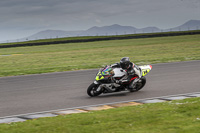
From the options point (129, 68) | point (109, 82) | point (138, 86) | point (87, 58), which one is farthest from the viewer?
point (87, 58)

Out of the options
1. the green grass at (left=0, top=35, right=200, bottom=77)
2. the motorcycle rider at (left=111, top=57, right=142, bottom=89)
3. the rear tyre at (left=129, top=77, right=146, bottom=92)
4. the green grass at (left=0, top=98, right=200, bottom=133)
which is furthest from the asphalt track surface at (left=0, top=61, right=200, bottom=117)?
the green grass at (left=0, top=35, right=200, bottom=77)

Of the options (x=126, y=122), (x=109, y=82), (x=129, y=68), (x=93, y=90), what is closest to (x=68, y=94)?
(x=93, y=90)

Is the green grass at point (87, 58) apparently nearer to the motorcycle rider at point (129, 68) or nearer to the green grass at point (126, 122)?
the motorcycle rider at point (129, 68)

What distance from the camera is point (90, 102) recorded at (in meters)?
10.5

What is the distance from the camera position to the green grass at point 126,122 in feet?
21.1

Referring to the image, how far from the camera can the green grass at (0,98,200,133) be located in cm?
643

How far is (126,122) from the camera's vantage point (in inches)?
277

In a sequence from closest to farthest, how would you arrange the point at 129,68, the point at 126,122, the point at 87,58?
the point at 126,122 < the point at 129,68 < the point at 87,58

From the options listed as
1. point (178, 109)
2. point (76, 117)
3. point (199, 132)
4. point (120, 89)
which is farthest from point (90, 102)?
point (199, 132)

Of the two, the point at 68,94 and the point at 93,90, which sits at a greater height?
the point at 93,90

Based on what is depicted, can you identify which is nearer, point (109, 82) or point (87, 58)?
point (109, 82)

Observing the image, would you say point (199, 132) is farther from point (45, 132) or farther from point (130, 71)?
point (130, 71)

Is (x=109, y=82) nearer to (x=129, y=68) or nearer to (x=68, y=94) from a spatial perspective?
(x=129, y=68)

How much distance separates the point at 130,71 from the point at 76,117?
4.62 m
